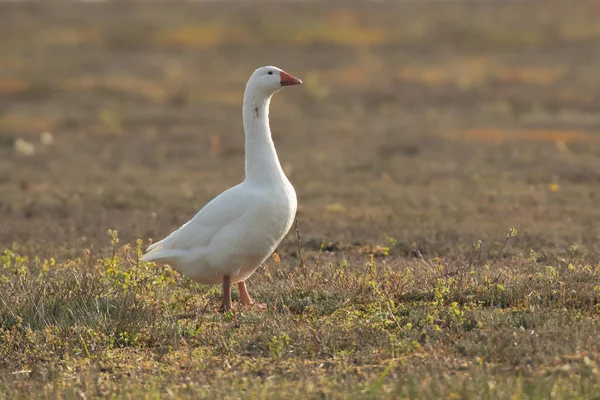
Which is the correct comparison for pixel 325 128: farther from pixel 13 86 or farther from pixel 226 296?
pixel 226 296

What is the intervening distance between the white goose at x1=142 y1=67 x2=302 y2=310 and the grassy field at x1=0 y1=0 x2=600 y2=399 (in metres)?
0.37

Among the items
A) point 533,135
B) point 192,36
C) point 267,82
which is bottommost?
point 192,36

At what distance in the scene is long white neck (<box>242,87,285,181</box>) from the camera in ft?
28.8

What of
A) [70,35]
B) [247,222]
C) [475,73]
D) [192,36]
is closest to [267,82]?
[247,222]

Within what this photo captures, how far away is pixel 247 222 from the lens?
28.0 feet

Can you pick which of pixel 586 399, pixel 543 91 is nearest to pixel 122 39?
pixel 543 91

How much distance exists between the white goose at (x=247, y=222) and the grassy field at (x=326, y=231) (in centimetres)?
37

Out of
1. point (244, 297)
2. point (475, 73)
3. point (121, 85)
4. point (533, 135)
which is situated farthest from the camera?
point (475, 73)

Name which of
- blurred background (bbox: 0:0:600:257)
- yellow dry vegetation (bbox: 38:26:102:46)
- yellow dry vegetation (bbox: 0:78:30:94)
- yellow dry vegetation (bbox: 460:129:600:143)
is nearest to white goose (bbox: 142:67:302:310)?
blurred background (bbox: 0:0:600:257)

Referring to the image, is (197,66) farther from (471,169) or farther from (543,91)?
(471,169)

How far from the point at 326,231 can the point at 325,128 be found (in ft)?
43.3

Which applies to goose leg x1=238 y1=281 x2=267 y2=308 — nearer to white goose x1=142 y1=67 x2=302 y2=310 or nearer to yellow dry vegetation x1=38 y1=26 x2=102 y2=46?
white goose x1=142 y1=67 x2=302 y2=310

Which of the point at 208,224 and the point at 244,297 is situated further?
the point at 244,297

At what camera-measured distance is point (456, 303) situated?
7898mm
